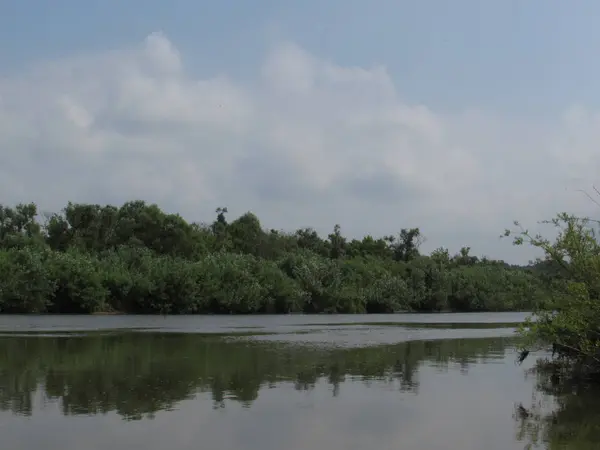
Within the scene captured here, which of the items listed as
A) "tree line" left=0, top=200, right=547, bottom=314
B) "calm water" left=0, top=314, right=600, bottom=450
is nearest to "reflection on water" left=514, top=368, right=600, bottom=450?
"calm water" left=0, top=314, right=600, bottom=450

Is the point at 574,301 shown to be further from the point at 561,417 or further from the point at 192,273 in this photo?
the point at 192,273

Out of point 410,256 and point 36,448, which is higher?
point 410,256

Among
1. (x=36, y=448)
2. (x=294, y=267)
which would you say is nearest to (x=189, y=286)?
(x=294, y=267)

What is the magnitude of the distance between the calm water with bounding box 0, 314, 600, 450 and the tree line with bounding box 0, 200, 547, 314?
129ft

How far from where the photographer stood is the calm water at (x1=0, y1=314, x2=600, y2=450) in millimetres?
12320

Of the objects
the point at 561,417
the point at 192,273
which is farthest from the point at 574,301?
the point at 192,273

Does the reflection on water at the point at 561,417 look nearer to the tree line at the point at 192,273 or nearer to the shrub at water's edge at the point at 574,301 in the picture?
the shrub at water's edge at the point at 574,301

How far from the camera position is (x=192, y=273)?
74500 mm

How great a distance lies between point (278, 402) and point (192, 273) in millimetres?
59735

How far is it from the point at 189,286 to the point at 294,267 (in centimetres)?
1626

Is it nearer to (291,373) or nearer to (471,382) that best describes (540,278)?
(471,382)

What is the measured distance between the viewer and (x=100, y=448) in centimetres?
1124

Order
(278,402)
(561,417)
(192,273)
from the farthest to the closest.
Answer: (192,273) < (278,402) < (561,417)

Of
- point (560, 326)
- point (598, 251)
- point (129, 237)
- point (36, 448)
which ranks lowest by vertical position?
point (36, 448)
